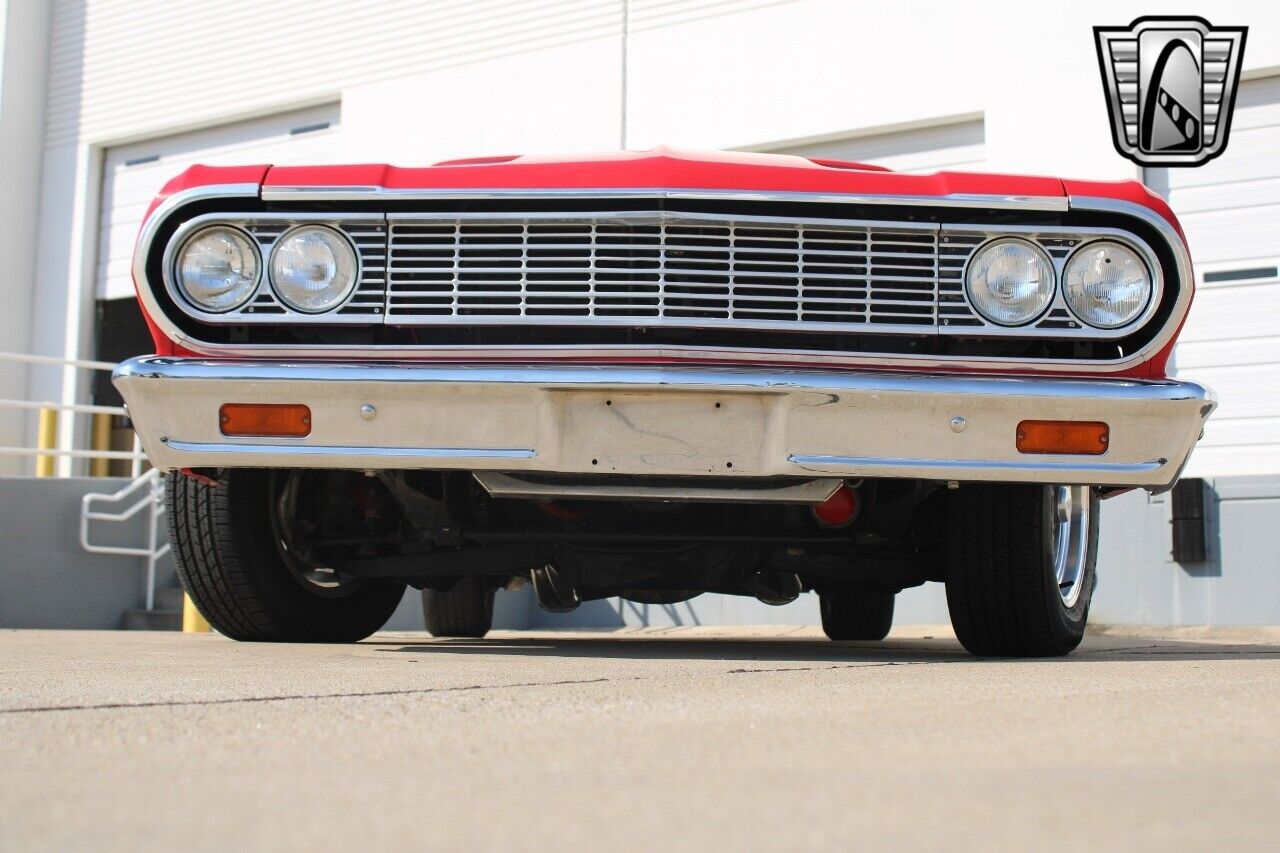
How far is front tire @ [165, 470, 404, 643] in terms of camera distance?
3.95 meters

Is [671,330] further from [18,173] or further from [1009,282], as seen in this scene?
[18,173]

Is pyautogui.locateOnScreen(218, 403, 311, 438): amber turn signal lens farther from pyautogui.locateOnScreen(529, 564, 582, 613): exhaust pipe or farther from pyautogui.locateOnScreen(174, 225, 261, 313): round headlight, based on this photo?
pyautogui.locateOnScreen(529, 564, 582, 613): exhaust pipe

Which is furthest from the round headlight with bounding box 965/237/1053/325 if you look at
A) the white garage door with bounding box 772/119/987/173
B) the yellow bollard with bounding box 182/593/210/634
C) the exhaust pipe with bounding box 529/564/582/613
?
the white garage door with bounding box 772/119/987/173

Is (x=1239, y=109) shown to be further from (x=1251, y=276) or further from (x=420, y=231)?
(x=420, y=231)

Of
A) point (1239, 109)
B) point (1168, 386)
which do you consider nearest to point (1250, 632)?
point (1239, 109)

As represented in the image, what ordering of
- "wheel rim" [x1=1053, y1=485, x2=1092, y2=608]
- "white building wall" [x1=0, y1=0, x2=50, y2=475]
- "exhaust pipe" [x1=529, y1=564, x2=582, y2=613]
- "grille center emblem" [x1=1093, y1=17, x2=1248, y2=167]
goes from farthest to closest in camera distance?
"white building wall" [x1=0, y1=0, x2=50, y2=475]
"grille center emblem" [x1=1093, y1=17, x2=1248, y2=167]
"wheel rim" [x1=1053, y1=485, x2=1092, y2=608]
"exhaust pipe" [x1=529, y1=564, x2=582, y2=613]

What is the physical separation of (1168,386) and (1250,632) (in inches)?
173

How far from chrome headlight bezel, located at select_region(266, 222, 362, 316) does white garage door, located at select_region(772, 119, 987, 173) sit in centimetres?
632

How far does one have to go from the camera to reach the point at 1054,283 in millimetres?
3541

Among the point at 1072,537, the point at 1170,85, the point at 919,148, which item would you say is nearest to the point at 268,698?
the point at 1072,537

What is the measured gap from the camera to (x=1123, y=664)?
354 cm

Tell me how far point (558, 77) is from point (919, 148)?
8.77ft

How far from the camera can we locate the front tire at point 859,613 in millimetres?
5996

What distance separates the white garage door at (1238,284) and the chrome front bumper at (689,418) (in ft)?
17.9
